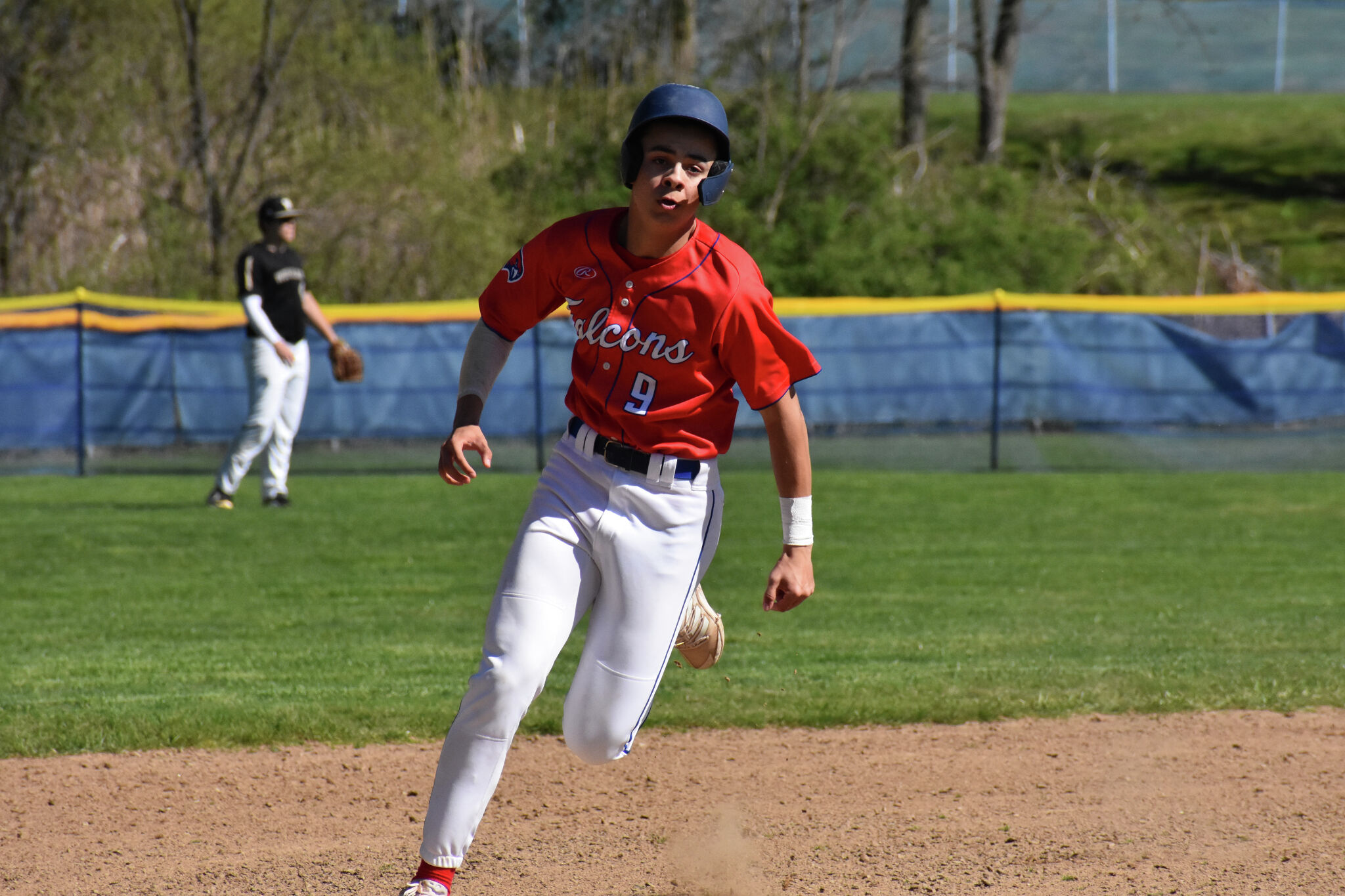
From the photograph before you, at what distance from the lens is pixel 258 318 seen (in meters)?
9.84

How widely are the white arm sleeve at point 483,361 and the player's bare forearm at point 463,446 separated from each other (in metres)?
0.06

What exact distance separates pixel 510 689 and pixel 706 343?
965 millimetres

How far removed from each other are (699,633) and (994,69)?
23.9 m

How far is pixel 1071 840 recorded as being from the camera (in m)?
4.16

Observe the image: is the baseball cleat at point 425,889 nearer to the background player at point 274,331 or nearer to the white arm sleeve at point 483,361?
the white arm sleeve at point 483,361

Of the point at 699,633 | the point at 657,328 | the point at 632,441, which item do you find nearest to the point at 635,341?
the point at 657,328

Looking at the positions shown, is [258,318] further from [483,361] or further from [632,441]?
[632,441]

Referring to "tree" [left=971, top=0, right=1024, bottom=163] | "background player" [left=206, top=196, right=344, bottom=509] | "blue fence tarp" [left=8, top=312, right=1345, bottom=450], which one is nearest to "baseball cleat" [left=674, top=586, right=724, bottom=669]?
"background player" [left=206, top=196, right=344, bottom=509]

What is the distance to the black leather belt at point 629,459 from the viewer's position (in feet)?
11.4

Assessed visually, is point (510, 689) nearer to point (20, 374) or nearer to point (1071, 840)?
point (1071, 840)

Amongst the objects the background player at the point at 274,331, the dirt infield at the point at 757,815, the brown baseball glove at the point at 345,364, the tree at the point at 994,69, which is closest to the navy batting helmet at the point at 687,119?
the dirt infield at the point at 757,815

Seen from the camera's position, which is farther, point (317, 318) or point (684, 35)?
point (684, 35)

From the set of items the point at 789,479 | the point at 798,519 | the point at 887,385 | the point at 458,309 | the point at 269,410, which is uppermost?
the point at 789,479

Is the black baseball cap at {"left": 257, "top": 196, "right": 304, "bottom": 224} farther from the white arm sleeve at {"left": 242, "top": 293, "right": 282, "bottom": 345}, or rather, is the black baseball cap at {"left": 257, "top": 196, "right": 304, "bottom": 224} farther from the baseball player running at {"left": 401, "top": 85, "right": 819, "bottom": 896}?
the baseball player running at {"left": 401, "top": 85, "right": 819, "bottom": 896}
